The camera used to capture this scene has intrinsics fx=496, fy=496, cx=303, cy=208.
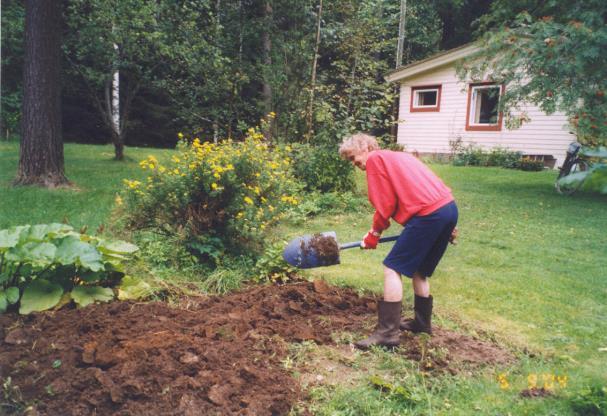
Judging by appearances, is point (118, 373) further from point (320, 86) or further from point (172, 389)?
point (320, 86)

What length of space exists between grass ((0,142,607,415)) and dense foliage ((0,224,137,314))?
188cm

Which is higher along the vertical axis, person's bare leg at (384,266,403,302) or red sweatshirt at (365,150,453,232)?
red sweatshirt at (365,150,453,232)

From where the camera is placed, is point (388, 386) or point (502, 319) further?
point (502, 319)

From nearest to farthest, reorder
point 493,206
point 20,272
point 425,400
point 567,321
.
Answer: point 425,400 → point 20,272 → point 567,321 → point 493,206

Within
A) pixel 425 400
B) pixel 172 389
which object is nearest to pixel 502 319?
pixel 425 400

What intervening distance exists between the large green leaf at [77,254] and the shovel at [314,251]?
1.46 metres

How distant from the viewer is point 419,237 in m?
3.25

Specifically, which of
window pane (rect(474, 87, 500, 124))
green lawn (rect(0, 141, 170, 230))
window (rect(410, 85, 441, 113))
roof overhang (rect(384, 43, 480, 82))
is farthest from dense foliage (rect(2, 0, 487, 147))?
window (rect(410, 85, 441, 113))

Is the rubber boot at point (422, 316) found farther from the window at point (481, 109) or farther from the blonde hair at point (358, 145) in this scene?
the window at point (481, 109)

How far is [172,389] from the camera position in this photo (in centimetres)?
263

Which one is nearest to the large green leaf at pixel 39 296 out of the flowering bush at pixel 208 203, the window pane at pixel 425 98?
the flowering bush at pixel 208 203

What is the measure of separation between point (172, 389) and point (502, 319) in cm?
266

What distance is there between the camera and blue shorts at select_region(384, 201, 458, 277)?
3.23 m

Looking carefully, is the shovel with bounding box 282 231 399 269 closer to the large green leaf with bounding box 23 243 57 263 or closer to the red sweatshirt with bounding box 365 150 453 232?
the red sweatshirt with bounding box 365 150 453 232
